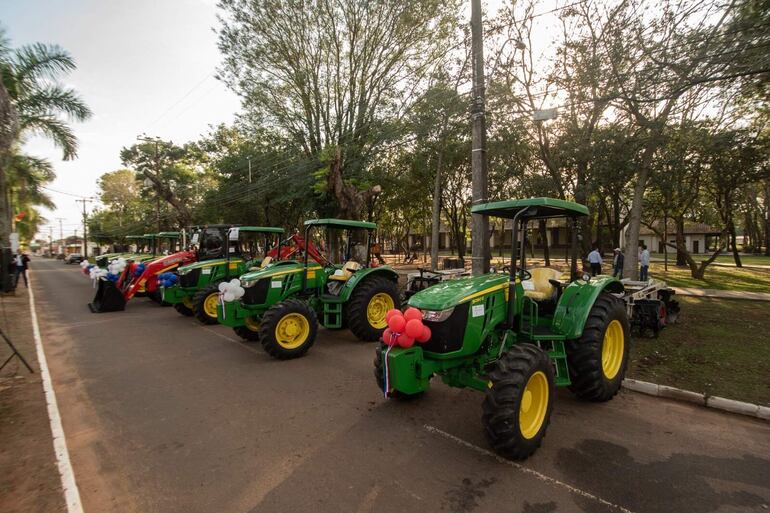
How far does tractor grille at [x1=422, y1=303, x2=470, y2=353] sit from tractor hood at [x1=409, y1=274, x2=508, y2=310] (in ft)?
0.33

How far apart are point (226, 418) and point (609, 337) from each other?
4718 millimetres

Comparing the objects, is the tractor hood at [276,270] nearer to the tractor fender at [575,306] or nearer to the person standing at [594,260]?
the tractor fender at [575,306]

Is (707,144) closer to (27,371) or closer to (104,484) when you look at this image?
(104,484)

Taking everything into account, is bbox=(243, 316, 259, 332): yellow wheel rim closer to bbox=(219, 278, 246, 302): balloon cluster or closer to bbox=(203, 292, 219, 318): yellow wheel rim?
bbox=(219, 278, 246, 302): balloon cluster

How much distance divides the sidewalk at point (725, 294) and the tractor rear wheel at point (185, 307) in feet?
48.2

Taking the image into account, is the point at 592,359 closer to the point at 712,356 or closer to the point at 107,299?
the point at 712,356

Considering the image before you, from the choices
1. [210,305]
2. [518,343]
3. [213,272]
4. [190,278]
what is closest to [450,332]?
[518,343]

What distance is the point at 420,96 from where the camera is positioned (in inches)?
648

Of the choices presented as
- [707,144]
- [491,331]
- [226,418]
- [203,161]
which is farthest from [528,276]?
[203,161]

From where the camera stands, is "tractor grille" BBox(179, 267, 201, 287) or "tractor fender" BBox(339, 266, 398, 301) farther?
"tractor grille" BBox(179, 267, 201, 287)

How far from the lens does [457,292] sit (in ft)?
13.4

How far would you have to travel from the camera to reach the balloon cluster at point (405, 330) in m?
3.68

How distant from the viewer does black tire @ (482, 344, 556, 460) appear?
330 cm

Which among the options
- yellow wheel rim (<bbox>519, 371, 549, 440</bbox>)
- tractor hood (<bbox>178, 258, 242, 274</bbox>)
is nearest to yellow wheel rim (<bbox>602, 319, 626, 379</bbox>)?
yellow wheel rim (<bbox>519, 371, 549, 440</bbox>)
